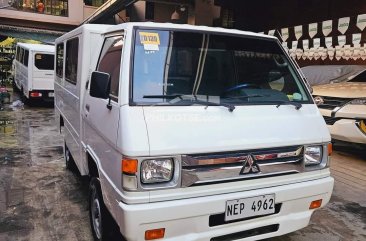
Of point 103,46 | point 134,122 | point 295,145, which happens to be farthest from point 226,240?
point 103,46

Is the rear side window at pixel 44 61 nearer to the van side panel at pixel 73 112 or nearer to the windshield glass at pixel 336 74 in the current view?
the van side panel at pixel 73 112

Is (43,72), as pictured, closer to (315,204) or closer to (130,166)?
(130,166)

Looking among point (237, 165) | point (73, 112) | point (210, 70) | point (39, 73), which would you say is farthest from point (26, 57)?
point (237, 165)

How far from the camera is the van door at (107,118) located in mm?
2529

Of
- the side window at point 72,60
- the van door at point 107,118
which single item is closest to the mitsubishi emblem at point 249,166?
the van door at point 107,118

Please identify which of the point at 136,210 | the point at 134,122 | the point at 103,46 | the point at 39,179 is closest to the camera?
the point at 136,210

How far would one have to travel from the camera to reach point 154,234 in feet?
7.50

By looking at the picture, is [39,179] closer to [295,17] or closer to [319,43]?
[319,43]

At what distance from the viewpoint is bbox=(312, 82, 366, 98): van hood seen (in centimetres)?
612

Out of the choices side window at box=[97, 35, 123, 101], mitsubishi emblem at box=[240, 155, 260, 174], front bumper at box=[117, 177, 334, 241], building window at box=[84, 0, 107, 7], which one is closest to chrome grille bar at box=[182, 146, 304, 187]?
mitsubishi emblem at box=[240, 155, 260, 174]

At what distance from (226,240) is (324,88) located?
203 inches

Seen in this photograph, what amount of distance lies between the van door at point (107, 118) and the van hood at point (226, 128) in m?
0.32

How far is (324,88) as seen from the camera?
6.86 metres

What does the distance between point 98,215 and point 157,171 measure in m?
1.06
